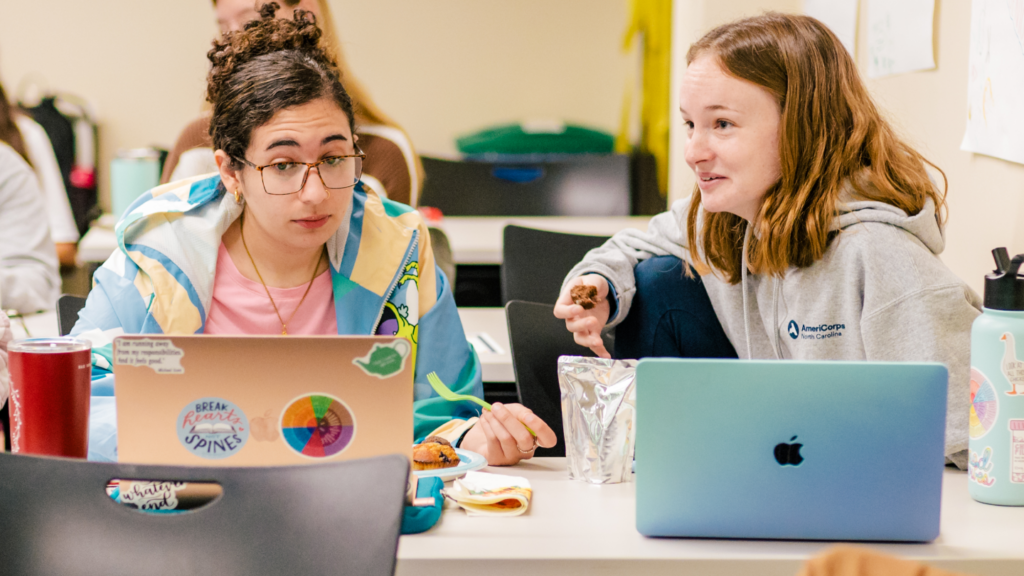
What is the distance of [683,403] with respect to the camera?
2.85ft

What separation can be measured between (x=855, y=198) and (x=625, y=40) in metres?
3.08

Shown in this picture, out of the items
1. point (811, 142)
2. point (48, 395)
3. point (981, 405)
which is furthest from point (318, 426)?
point (811, 142)

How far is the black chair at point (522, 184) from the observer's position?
4.05m

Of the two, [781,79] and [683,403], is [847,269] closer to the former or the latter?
[781,79]

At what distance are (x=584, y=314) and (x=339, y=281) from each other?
0.40 metres

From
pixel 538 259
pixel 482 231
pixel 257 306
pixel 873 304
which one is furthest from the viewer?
pixel 482 231

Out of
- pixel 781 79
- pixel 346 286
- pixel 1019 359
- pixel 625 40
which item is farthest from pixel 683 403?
pixel 625 40

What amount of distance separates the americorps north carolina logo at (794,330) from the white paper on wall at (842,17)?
3.82 feet

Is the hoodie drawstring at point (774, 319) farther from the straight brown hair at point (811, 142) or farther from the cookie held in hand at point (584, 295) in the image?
the cookie held in hand at point (584, 295)

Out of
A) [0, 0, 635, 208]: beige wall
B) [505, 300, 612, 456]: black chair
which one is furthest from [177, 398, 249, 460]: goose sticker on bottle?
[0, 0, 635, 208]: beige wall

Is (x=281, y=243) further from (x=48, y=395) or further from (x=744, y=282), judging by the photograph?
(x=744, y=282)

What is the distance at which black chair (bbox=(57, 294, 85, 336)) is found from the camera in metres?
1.61

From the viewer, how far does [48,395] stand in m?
0.95

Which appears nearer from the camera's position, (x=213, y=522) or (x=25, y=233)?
(x=213, y=522)
